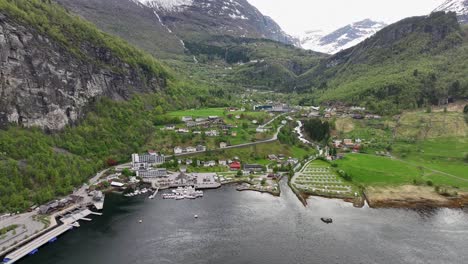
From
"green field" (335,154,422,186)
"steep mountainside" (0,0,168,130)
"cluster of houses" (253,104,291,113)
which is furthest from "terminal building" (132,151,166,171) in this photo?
"cluster of houses" (253,104,291,113)

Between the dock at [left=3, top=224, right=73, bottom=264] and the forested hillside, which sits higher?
the forested hillside

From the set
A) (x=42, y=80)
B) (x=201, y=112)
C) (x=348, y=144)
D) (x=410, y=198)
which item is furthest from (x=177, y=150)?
(x=410, y=198)

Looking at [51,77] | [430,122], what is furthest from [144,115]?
[430,122]

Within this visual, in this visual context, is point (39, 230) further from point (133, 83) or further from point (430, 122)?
point (430, 122)

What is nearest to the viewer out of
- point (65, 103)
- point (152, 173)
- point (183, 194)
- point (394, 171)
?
point (183, 194)

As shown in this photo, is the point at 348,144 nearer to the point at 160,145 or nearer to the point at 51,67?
the point at 160,145

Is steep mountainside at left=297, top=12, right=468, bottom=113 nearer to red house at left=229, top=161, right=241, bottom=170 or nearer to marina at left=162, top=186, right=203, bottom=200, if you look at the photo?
red house at left=229, top=161, right=241, bottom=170

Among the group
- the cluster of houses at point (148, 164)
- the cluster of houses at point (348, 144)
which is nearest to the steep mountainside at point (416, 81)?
the cluster of houses at point (348, 144)
